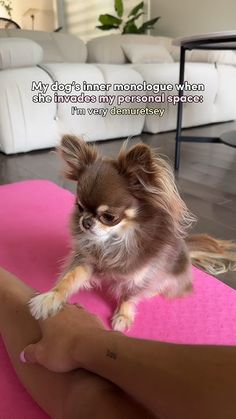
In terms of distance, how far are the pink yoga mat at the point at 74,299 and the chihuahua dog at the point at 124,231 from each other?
45 millimetres

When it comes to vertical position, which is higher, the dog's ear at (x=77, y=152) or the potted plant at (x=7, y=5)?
the potted plant at (x=7, y=5)

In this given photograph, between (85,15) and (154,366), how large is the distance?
19.6 ft

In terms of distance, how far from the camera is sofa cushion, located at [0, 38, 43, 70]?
2555 millimetres

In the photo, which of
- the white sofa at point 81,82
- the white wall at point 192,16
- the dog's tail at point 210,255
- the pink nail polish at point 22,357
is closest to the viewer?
the pink nail polish at point 22,357

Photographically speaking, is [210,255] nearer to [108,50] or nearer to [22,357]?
[22,357]

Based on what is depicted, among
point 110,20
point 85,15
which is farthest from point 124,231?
point 85,15

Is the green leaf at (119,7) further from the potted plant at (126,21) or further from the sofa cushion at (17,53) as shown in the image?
the sofa cushion at (17,53)

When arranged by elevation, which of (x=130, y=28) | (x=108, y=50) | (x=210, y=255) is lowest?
(x=210, y=255)

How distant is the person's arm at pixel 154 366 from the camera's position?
448 mm

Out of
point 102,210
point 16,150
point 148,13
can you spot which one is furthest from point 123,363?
point 148,13

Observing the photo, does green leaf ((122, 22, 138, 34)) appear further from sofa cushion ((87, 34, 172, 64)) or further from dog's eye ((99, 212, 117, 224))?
dog's eye ((99, 212, 117, 224))

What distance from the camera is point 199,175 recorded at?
7.30 feet

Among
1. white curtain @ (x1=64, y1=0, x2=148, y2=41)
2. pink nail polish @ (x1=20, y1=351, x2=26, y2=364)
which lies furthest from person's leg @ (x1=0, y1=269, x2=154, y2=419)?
white curtain @ (x1=64, y1=0, x2=148, y2=41)

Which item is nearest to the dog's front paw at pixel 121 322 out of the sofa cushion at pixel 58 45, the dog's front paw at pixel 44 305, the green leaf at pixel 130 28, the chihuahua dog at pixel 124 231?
the chihuahua dog at pixel 124 231
